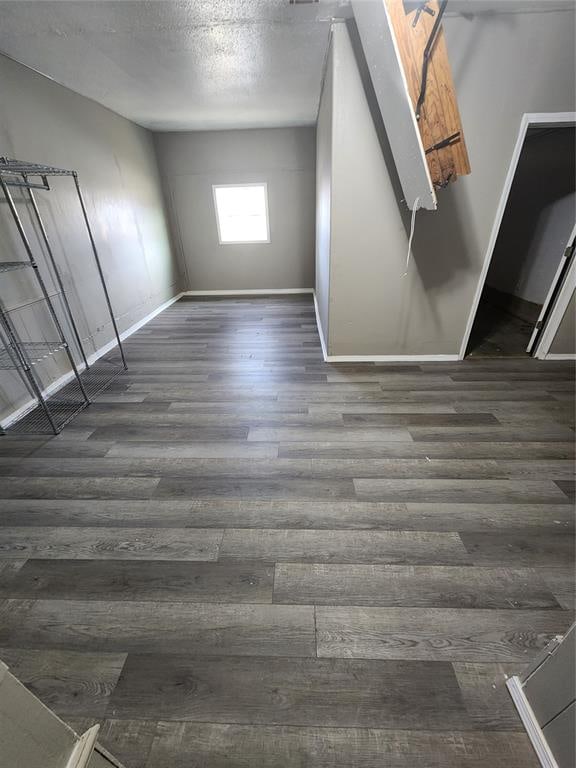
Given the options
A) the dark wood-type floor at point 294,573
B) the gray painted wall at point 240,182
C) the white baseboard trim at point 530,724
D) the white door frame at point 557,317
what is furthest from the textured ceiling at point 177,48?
the white baseboard trim at point 530,724

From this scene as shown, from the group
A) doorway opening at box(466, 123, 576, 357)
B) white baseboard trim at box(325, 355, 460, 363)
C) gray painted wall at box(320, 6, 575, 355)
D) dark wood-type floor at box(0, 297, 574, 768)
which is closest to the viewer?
dark wood-type floor at box(0, 297, 574, 768)

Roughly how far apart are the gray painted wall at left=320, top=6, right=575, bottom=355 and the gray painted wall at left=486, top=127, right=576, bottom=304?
1.44 m

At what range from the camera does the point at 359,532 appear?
4.93 feet

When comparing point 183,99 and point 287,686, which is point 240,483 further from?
point 183,99

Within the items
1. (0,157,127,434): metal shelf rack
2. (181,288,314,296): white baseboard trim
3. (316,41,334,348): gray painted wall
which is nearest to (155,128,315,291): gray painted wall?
(181,288,314,296): white baseboard trim

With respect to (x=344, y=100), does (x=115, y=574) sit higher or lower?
lower

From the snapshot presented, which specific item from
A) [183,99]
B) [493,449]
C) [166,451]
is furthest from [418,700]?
[183,99]

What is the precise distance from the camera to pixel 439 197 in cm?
250

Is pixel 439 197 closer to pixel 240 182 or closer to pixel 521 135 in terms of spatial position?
pixel 521 135

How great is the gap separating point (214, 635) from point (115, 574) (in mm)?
535

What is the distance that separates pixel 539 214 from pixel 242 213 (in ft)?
14.1

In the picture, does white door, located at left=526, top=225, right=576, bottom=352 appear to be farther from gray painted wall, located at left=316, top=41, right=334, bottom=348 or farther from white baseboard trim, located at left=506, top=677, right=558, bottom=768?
white baseboard trim, located at left=506, top=677, right=558, bottom=768

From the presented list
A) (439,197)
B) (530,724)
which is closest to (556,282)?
(439,197)

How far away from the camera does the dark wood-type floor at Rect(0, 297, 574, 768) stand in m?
0.96
